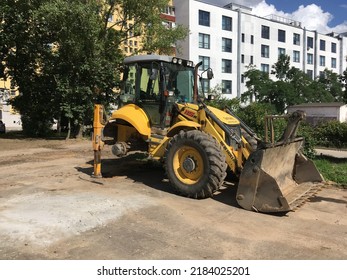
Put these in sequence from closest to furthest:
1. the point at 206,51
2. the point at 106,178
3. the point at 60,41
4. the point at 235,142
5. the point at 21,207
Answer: the point at 21,207
the point at 235,142
the point at 106,178
the point at 60,41
the point at 206,51

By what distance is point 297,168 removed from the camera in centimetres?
801

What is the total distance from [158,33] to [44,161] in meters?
12.1

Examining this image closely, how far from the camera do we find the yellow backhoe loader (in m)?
6.47

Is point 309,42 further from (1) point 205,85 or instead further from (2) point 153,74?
(2) point 153,74

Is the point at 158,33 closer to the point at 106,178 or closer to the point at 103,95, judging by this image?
the point at 103,95

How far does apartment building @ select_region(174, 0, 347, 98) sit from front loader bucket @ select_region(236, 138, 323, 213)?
36.0m

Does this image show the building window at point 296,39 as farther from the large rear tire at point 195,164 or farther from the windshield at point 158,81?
the large rear tire at point 195,164

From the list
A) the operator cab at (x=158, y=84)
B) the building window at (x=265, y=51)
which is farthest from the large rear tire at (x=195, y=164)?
the building window at (x=265, y=51)

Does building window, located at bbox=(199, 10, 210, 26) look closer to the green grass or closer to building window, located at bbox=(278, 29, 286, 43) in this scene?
building window, located at bbox=(278, 29, 286, 43)

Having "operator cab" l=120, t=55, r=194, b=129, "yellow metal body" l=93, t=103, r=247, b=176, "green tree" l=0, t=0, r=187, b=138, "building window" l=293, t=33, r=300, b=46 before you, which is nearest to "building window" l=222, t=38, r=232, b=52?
"building window" l=293, t=33, r=300, b=46

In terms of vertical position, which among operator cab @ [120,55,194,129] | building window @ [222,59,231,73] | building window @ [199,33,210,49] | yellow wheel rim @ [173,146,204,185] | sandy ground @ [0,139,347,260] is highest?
building window @ [199,33,210,49]

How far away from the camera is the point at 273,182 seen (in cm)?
618
